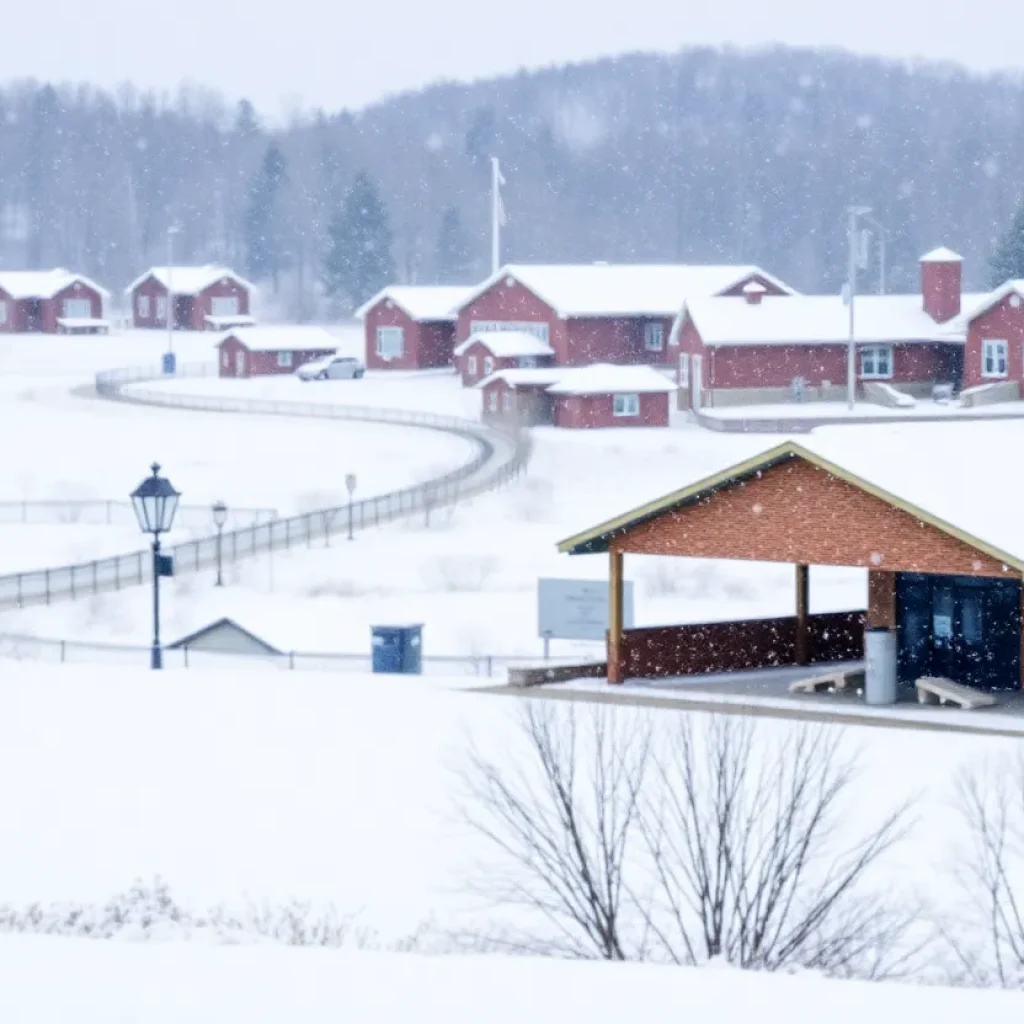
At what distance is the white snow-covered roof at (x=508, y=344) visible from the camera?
79.4m

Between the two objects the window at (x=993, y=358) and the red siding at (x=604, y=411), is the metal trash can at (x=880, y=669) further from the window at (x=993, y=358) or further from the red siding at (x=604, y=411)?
the window at (x=993, y=358)

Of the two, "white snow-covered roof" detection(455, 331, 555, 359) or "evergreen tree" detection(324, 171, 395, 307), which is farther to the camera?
"evergreen tree" detection(324, 171, 395, 307)

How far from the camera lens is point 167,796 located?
17.7 m

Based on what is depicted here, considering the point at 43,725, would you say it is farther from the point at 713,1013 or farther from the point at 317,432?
the point at 317,432

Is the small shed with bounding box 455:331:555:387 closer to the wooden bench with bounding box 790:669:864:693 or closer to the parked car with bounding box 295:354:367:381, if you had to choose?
the parked car with bounding box 295:354:367:381

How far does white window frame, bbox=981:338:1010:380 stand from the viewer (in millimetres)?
74375

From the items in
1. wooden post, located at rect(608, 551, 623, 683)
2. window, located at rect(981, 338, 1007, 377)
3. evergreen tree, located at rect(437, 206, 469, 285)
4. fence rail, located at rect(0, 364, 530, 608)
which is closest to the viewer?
wooden post, located at rect(608, 551, 623, 683)

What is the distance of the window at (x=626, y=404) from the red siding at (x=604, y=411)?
12 centimetres

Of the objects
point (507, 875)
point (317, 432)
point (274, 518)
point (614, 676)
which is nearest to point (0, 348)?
point (317, 432)

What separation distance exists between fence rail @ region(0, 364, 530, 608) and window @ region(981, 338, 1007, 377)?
16.8 meters

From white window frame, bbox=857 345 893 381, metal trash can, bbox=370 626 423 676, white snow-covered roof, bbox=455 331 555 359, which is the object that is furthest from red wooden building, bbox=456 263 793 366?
metal trash can, bbox=370 626 423 676

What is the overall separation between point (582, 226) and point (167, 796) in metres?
173

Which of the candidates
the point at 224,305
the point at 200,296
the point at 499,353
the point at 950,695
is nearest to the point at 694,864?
the point at 950,695

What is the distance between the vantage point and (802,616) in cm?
2608
